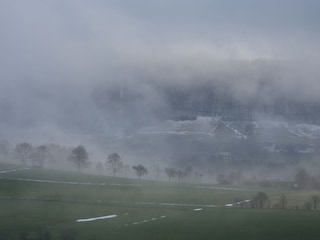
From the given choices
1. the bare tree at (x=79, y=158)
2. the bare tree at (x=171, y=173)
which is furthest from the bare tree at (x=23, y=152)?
the bare tree at (x=171, y=173)

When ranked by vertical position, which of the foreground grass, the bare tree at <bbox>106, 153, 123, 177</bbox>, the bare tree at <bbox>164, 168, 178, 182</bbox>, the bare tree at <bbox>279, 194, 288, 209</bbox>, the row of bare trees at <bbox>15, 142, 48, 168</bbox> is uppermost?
the row of bare trees at <bbox>15, 142, 48, 168</bbox>

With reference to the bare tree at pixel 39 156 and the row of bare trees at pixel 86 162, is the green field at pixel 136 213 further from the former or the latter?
the bare tree at pixel 39 156

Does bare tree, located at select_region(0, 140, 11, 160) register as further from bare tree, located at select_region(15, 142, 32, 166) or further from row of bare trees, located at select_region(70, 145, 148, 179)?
row of bare trees, located at select_region(70, 145, 148, 179)

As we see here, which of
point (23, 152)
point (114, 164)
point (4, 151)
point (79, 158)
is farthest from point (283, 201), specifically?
point (4, 151)

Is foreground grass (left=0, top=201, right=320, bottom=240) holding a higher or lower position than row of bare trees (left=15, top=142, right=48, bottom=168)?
lower

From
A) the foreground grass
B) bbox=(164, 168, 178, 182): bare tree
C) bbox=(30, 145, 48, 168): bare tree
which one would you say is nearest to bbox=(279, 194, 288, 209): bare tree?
the foreground grass

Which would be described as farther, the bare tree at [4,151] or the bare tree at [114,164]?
the bare tree at [4,151]

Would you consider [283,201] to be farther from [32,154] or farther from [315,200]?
[32,154]

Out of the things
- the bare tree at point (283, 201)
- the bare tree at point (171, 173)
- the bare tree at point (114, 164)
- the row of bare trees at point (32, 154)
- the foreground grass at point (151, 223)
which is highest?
the row of bare trees at point (32, 154)
